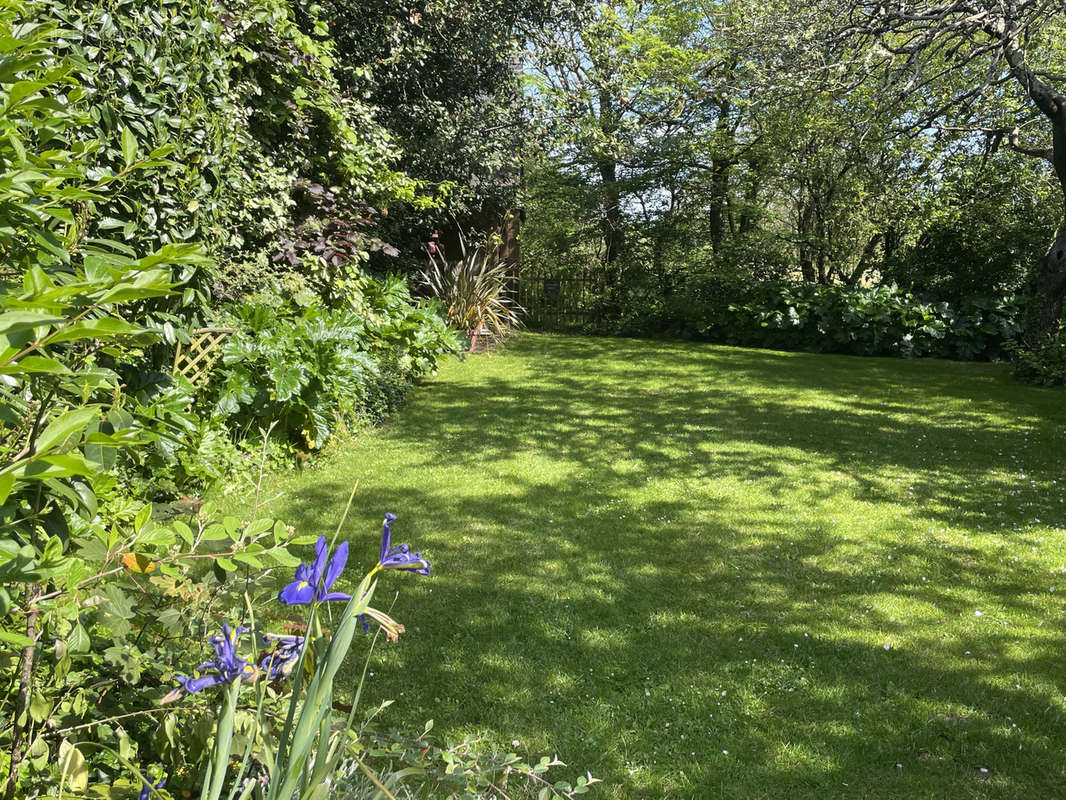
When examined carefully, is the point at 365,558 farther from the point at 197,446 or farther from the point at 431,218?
the point at 431,218

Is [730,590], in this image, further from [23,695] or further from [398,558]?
[23,695]

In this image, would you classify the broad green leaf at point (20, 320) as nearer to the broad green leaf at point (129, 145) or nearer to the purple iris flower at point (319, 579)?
the purple iris flower at point (319, 579)

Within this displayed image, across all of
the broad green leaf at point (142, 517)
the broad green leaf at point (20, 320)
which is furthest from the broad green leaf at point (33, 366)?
the broad green leaf at point (142, 517)

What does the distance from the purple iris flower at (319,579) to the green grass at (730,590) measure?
4.90ft

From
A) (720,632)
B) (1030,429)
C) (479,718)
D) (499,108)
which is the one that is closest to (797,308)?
(1030,429)

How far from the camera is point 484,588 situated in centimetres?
329

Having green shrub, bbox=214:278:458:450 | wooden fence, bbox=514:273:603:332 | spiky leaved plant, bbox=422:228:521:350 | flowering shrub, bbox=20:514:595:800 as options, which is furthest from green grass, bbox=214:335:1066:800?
wooden fence, bbox=514:273:603:332

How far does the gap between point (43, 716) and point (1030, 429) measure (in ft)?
24.7

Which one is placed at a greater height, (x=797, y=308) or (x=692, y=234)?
(x=692, y=234)

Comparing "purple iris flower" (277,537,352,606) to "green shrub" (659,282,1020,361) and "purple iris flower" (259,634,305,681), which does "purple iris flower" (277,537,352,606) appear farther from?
"green shrub" (659,282,1020,361)

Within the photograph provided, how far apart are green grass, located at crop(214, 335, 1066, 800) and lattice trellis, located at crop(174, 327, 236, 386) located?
85cm

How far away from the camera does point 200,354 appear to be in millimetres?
4117

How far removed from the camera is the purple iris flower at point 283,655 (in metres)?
1.20

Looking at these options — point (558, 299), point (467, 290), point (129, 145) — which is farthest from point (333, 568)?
point (558, 299)
